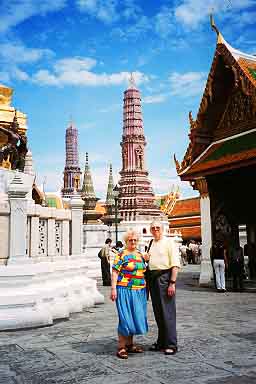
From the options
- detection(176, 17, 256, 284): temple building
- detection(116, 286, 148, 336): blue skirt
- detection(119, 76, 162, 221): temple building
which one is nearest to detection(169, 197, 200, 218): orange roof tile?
detection(119, 76, 162, 221): temple building

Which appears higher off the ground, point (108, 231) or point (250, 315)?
point (108, 231)

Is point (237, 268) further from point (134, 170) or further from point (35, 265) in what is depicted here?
point (134, 170)

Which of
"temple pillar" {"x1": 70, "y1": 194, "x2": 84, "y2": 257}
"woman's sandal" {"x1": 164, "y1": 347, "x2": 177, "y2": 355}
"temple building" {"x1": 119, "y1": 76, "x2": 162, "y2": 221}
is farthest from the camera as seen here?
"temple building" {"x1": 119, "y1": 76, "x2": 162, "y2": 221}

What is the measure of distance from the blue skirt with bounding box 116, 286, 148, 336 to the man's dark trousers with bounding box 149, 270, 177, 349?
0.67 feet

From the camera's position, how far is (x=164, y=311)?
4652mm

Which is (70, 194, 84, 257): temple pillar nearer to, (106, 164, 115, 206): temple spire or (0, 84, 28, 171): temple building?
(0, 84, 28, 171): temple building

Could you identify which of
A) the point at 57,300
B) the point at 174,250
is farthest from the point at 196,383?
the point at 57,300

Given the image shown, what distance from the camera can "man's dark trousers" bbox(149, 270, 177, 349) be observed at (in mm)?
4621

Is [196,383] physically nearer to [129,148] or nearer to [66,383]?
[66,383]

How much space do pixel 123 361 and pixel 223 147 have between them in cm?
894

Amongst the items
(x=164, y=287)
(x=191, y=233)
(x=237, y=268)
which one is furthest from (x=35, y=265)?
(x=191, y=233)

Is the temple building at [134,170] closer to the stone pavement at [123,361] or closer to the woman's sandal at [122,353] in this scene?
the stone pavement at [123,361]

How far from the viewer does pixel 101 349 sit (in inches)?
193

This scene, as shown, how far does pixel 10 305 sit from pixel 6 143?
147 inches
